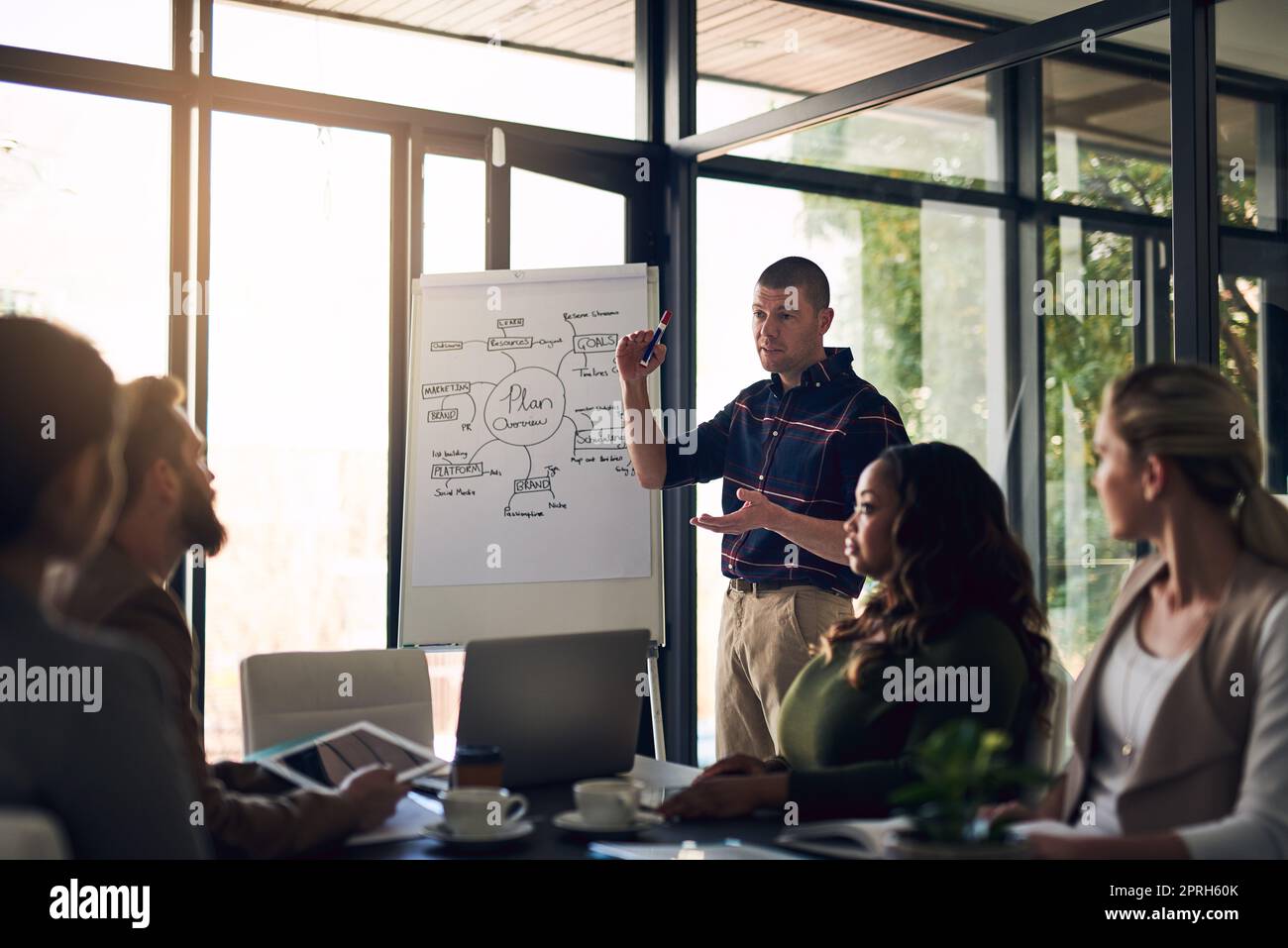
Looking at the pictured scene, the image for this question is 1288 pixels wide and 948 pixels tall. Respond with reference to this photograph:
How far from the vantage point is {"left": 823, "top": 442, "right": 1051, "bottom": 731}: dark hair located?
1.97 metres

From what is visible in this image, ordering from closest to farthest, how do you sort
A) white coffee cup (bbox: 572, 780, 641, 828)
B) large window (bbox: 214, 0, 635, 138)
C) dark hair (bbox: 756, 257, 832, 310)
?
white coffee cup (bbox: 572, 780, 641, 828), dark hair (bbox: 756, 257, 832, 310), large window (bbox: 214, 0, 635, 138)

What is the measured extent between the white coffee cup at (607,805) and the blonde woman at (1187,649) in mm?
567

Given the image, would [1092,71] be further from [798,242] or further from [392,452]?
[392,452]

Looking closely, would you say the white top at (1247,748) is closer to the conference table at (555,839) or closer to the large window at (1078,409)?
the conference table at (555,839)

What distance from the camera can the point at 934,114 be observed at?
3842 mm

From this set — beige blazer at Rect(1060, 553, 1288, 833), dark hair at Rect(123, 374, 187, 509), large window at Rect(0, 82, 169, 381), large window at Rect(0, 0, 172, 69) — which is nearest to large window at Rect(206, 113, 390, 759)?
large window at Rect(0, 82, 169, 381)

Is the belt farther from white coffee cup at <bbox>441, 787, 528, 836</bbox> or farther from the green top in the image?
white coffee cup at <bbox>441, 787, 528, 836</bbox>

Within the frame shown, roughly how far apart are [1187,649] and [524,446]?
2.49 metres

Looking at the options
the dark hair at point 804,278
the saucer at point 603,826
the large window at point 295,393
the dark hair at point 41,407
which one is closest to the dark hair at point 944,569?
the saucer at point 603,826

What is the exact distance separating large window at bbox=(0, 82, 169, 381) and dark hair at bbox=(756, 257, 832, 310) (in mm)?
1821

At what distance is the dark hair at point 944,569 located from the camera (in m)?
1.97

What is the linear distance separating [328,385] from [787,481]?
63.7 inches

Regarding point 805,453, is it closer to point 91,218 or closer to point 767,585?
point 767,585
